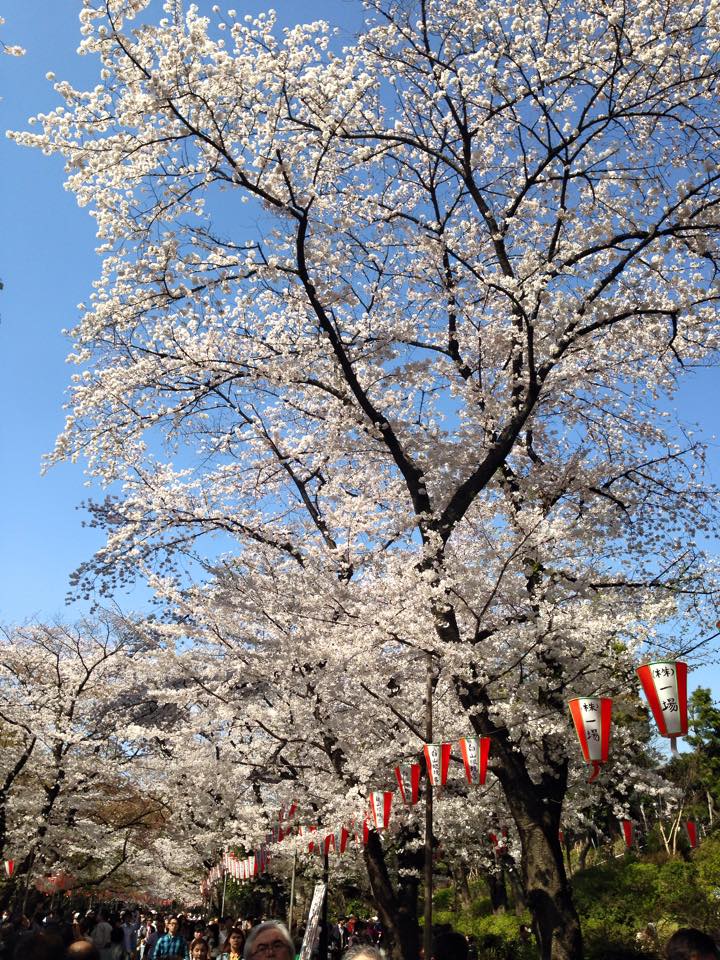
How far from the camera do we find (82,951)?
322cm

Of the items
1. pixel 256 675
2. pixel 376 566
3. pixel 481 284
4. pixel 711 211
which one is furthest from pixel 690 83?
pixel 256 675

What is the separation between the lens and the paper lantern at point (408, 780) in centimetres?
968

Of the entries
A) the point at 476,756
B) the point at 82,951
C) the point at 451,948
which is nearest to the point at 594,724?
the point at 476,756

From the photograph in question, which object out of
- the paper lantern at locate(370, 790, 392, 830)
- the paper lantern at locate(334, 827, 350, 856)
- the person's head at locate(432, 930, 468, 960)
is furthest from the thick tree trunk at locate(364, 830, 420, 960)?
the person's head at locate(432, 930, 468, 960)

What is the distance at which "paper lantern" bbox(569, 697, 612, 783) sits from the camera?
7.47 m

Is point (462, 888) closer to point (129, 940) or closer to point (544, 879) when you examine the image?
point (129, 940)

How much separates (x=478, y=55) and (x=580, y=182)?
2.28 meters

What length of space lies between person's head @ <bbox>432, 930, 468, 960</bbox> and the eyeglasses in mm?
721

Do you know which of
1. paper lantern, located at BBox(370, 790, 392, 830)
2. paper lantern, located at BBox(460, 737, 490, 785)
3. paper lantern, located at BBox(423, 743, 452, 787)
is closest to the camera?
paper lantern, located at BBox(460, 737, 490, 785)

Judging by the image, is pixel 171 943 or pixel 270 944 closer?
pixel 270 944

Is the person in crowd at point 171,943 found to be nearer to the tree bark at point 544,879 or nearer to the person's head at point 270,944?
the tree bark at point 544,879

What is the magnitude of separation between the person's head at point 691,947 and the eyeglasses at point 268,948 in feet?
5.16

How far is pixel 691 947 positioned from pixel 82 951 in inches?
100

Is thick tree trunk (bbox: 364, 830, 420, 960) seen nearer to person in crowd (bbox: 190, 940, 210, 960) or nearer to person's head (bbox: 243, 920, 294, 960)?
person in crowd (bbox: 190, 940, 210, 960)
